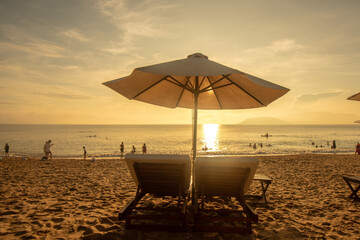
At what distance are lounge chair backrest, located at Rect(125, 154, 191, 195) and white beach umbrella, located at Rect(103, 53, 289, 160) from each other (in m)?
1.26

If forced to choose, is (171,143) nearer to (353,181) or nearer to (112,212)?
(353,181)

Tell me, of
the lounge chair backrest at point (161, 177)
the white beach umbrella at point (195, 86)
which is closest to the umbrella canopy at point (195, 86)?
the white beach umbrella at point (195, 86)

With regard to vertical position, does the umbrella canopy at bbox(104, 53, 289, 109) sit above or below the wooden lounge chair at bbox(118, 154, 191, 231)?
above

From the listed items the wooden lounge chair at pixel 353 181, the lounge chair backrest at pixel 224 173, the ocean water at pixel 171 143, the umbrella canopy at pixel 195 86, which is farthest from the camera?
the ocean water at pixel 171 143

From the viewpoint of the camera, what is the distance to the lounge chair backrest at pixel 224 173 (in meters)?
3.01

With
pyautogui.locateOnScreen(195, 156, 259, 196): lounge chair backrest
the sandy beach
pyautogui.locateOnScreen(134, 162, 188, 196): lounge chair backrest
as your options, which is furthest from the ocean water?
pyautogui.locateOnScreen(195, 156, 259, 196): lounge chair backrest

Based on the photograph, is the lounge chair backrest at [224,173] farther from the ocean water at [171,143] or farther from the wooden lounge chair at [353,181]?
the ocean water at [171,143]

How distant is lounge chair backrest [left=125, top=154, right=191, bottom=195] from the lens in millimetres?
3014

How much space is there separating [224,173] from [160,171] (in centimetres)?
98

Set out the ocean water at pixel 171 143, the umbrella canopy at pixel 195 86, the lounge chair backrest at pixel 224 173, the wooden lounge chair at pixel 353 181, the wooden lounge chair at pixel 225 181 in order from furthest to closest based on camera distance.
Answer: the ocean water at pixel 171 143 → the wooden lounge chair at pixel 353 181 → the umbrella canopy at pixel 195 86 → the lounge chair backrest at pixel 224 173 → the wooden lounge chair at pixel 225 181

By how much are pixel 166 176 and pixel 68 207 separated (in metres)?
2.40

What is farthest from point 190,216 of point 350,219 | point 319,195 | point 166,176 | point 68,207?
point 319,195

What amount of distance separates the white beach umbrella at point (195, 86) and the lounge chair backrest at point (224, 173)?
123cm

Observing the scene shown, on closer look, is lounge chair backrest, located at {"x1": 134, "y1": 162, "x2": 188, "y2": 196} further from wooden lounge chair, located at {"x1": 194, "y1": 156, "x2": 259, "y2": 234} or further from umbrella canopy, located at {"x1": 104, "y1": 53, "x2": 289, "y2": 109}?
umbrella canopy, located at {"x1": 104, "y1": 53, "x2": 289, "y2": 109}
